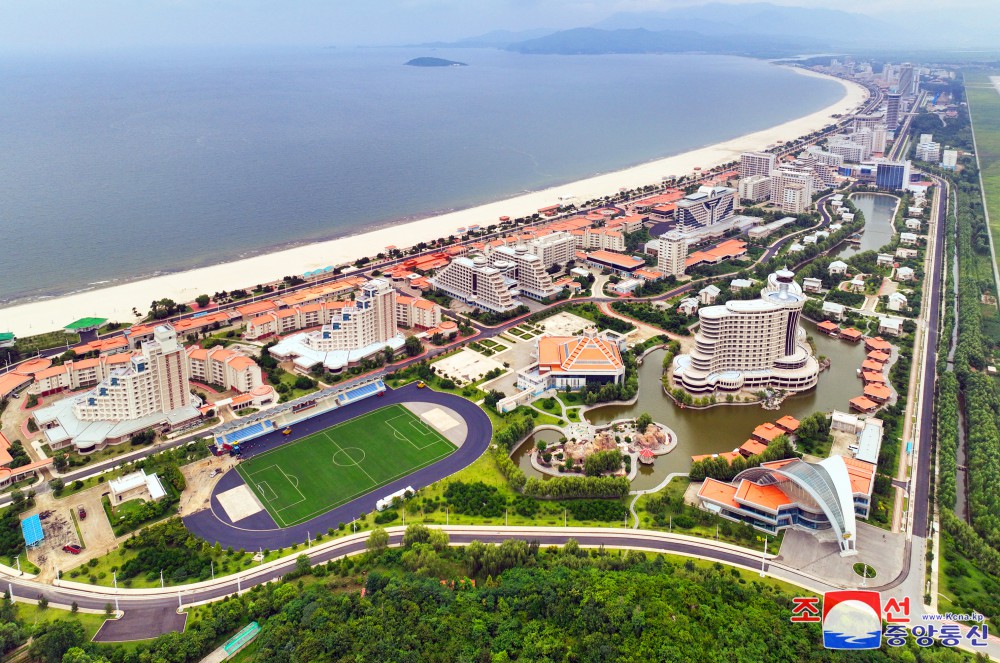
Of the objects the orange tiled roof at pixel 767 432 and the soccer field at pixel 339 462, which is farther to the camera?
the orange tiled roof at pixel 767 432

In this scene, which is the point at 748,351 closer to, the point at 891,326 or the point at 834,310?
the point at 891,326

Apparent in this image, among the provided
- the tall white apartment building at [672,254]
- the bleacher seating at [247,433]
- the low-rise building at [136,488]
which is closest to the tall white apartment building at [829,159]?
the tall white apartment building at [672,254]

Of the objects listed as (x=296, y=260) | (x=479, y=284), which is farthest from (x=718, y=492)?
(x=296, y=260)

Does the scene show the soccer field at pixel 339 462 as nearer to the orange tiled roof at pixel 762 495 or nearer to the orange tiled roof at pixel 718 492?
the orange tiled roof at pixel 718 492

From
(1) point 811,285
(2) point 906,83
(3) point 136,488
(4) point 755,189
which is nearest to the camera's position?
(3) point 136,488

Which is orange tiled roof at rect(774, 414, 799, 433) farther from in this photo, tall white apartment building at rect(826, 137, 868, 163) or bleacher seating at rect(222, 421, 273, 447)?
tall white apartment building at rect(826, 137, 868, 163)
